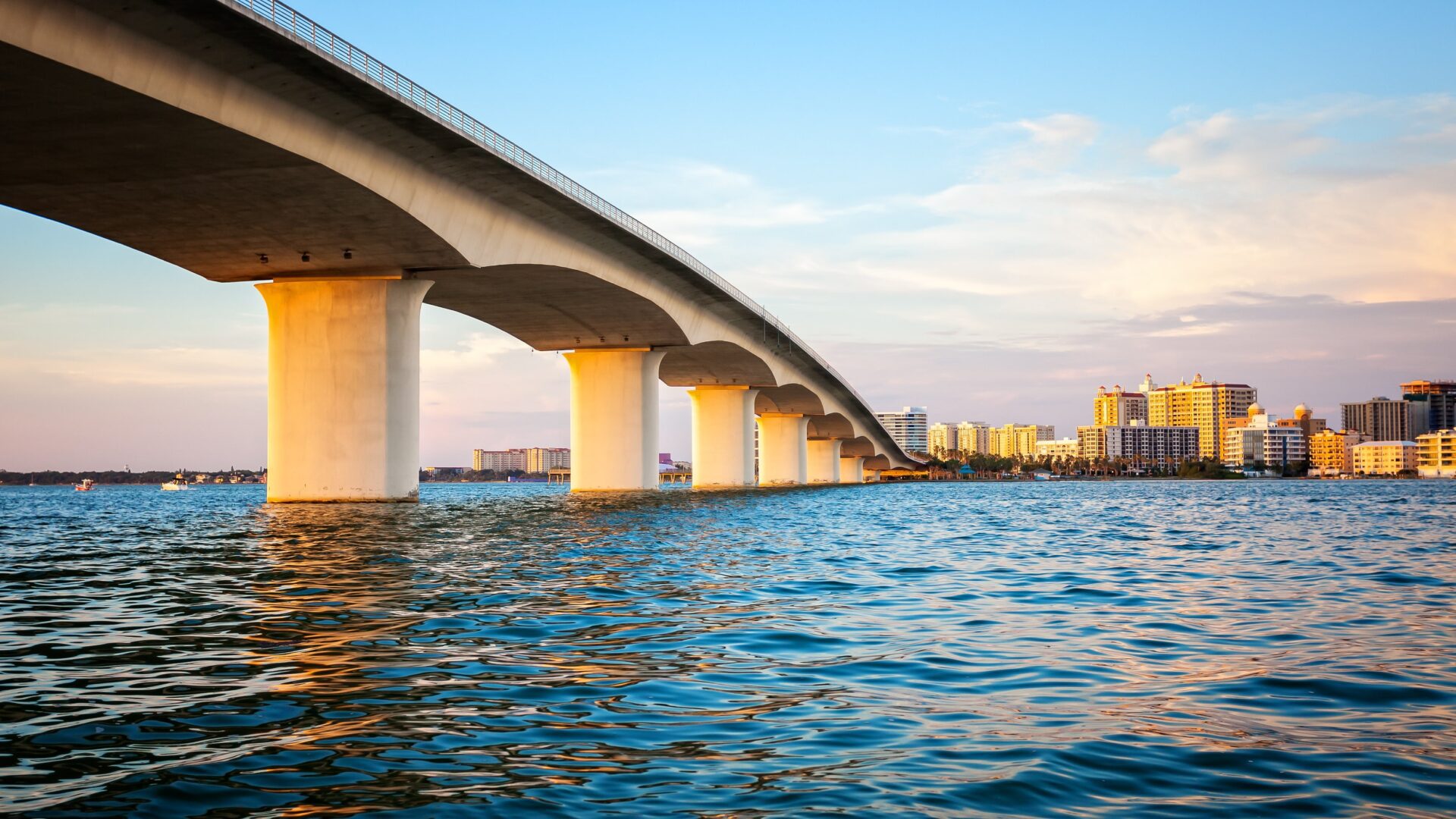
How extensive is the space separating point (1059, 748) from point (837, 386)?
3629 inches

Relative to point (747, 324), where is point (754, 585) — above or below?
below

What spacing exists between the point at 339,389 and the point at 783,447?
6873 centimetres

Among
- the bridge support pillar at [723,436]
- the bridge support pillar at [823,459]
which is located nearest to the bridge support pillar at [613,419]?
the bridge support pillar at [723,436]

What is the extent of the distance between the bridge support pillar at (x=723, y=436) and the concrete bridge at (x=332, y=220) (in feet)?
55.1

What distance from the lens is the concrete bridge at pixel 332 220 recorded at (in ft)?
80.1

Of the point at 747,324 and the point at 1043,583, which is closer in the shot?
the point at 1043,583

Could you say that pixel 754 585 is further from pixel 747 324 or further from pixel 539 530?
pixel 747 324

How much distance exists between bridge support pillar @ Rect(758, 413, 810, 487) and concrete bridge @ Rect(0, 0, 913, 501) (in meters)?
38.2

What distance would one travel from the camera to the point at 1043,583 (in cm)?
1636

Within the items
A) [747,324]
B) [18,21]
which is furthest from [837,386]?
[18,21]

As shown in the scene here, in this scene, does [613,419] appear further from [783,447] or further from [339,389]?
[783,447]

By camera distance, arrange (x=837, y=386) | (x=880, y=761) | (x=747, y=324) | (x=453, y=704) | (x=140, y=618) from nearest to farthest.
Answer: (x=880, y=761), (x=453, y=704), (x=140, y=618), (x=747, y=324), (x=837, y=386)

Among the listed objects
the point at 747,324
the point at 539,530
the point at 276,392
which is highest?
the point at 747,324

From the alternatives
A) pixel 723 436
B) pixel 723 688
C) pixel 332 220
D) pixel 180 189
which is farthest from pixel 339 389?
pixel 723 436
